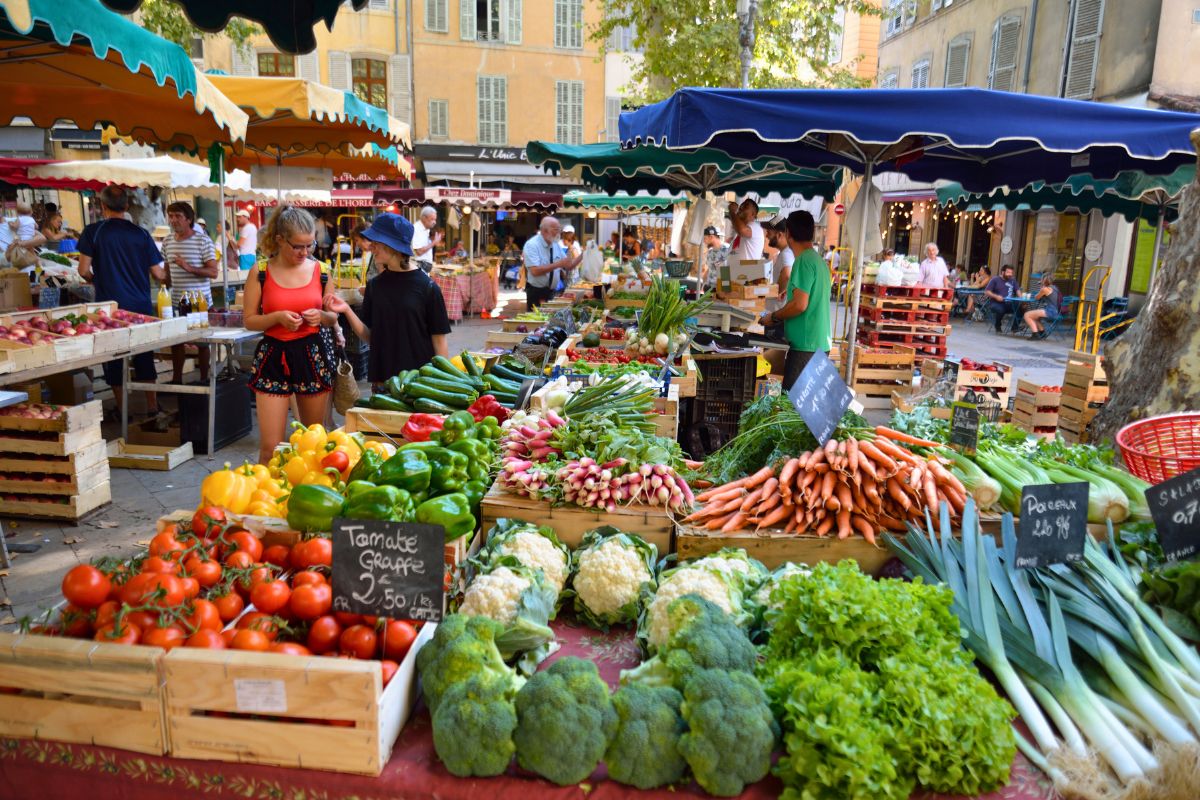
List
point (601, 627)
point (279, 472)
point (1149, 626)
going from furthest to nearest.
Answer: point (279, 472) → point (601, 627) → point (1149, 626)

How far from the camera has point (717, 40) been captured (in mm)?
16141

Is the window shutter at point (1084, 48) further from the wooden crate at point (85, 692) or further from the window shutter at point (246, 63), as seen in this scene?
the window shutter at point (246, 63)

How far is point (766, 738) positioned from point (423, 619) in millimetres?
858

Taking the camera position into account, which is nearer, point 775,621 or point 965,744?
point 965,744

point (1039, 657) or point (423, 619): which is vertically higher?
point (423, 619)

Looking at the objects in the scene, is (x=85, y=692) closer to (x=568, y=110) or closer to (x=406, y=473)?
(x=406, y=473)

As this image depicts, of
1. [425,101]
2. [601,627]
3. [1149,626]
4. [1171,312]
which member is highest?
[425,101]

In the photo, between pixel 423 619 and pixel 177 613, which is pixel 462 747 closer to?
pixel 423 619

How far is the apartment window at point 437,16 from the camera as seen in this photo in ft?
89.0

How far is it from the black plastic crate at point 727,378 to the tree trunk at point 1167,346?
256 centimetres

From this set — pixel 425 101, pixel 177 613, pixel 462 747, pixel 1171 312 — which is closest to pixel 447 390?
pixel 177 613

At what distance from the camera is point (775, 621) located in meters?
2.19

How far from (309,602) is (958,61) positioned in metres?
25.1

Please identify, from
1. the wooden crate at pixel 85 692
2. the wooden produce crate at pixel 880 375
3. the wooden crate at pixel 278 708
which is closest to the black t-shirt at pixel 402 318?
the wooden crate at pixel 85 692
